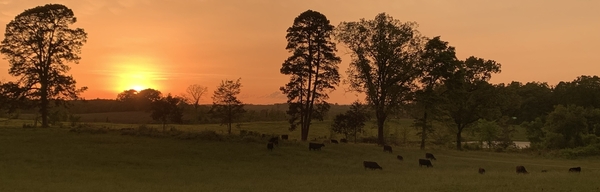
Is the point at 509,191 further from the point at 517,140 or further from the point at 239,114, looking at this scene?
the point at 517,140

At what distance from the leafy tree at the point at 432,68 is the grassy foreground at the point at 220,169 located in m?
9.05

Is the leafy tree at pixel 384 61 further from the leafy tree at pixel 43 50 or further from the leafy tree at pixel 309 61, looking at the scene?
the leafy tree at pixel 43 50

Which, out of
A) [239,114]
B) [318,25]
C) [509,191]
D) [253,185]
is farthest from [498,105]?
[253,185]

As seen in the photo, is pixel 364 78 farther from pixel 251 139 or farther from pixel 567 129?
pixel 567 129

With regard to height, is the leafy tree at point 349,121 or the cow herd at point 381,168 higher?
the leafy tree at point 349,121

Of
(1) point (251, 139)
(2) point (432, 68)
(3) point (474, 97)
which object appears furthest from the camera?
(3) point (474, 97)

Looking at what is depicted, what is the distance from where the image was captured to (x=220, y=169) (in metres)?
26.4

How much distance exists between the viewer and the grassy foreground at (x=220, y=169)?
19516mm

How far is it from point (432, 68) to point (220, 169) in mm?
30687

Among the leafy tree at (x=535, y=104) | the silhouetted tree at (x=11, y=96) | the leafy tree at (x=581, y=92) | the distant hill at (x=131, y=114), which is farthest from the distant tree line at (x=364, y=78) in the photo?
the leafy tree at (x=535, y=104)

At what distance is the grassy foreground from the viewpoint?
19.5 meters

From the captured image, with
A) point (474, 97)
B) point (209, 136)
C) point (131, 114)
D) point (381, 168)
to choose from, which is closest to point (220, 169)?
point (381, 168)

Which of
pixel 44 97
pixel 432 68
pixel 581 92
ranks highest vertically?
pixel 581 92

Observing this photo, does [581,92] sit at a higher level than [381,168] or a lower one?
higher
